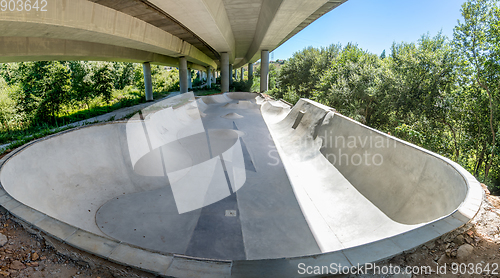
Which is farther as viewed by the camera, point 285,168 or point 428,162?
point 285,168

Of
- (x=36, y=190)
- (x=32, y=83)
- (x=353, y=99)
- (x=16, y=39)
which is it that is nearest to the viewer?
(x=36, y=190)

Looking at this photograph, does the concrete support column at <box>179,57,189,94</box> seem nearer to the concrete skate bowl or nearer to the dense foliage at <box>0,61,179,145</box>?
the dense foliage at <box>0,61,179,145</box>

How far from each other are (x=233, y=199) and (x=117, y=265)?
16.3ft

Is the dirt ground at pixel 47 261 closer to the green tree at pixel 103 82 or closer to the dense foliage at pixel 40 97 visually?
the dense foliage at pixel 40 97

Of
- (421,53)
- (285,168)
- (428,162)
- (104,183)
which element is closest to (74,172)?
(104,183)

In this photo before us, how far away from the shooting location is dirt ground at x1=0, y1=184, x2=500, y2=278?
2.96 meters

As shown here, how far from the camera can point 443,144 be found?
56.0ft

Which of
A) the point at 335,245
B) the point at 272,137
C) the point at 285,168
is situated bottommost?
the point at 335,245

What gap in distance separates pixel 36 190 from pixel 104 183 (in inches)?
75.5

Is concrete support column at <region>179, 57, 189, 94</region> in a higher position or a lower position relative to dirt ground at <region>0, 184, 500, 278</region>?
higher

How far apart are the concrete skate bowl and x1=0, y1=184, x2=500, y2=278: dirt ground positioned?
13 centimetres

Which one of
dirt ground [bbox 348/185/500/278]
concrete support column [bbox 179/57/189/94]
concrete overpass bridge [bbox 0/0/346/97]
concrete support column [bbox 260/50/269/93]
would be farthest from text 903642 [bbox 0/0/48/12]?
concrete support column [bbox 260/50/269/93]

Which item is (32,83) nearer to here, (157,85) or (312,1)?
(312,1)

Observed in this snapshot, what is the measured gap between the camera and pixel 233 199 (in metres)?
7.77
